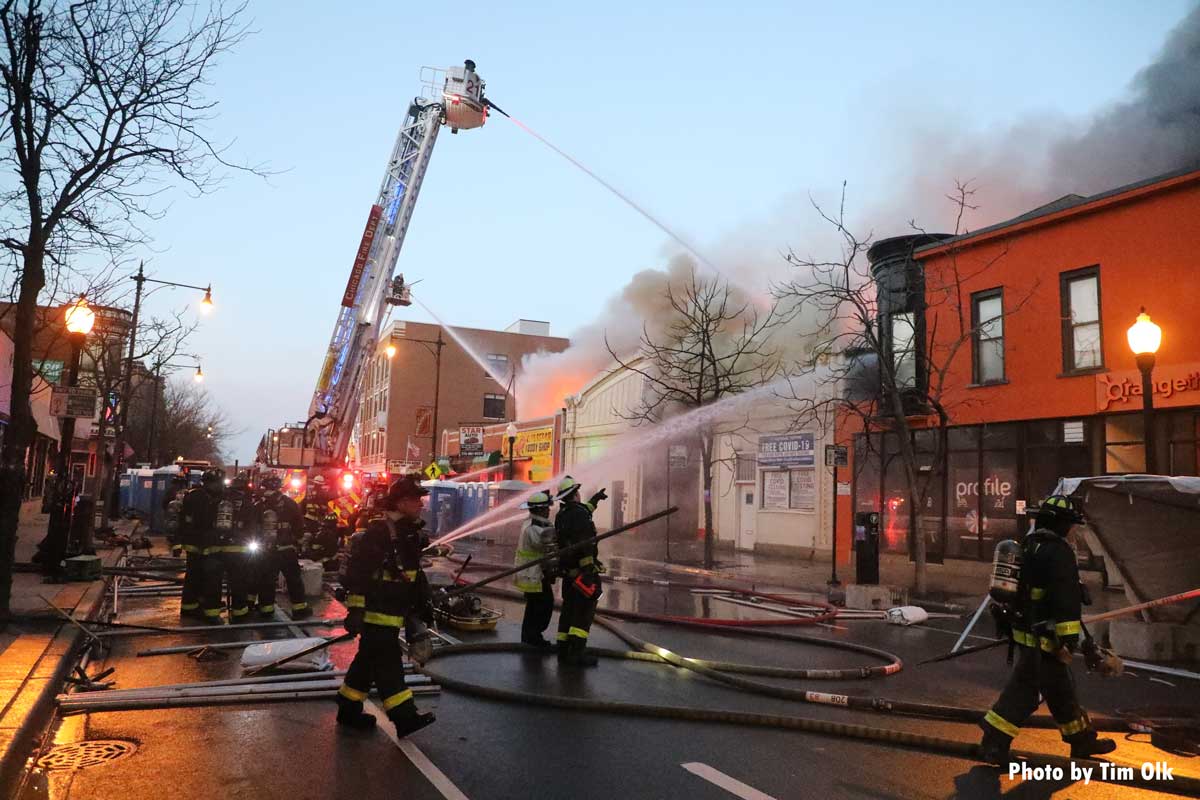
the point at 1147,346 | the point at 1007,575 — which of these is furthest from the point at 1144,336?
the point at 1007,575

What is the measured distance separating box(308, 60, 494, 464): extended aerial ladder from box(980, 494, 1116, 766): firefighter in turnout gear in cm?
1859

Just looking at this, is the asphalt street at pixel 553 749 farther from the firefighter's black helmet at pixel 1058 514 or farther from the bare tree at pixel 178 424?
the bare tree at pixel 178 424

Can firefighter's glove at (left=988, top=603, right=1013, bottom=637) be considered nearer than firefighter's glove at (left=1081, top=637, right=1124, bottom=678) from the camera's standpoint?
No

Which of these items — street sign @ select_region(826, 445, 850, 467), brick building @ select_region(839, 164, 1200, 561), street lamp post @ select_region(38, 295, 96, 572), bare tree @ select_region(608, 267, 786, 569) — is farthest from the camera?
bare tree @ select_region(608, 267, 786, 569)

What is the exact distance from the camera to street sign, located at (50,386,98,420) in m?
11.0

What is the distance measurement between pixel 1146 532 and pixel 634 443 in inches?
786

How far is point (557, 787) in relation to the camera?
4.37m

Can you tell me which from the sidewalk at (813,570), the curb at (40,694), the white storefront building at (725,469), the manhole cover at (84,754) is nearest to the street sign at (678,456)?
the white storefront building at (725,469)

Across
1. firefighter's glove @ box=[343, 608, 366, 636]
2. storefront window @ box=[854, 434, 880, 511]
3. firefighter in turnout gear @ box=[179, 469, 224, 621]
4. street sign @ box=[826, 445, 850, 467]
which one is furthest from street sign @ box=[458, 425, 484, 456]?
firefighter's glove @ box=[343, 608, 366, 636]

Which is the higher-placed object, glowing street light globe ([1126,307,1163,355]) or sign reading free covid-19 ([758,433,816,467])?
glowing street light globe ([1126,307,1163,355])

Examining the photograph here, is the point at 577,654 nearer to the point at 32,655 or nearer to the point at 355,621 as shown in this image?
the point at 355,621

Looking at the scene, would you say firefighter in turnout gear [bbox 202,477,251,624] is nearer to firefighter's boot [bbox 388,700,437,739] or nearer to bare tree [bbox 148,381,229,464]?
firefighter's boot [bbox 388,700,437,739]

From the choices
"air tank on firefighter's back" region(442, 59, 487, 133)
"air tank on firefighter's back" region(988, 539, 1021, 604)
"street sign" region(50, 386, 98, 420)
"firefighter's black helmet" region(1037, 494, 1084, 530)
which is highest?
"air tank on firefighter's back" region(442, 59, 487, 133)

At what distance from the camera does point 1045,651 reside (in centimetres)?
482
